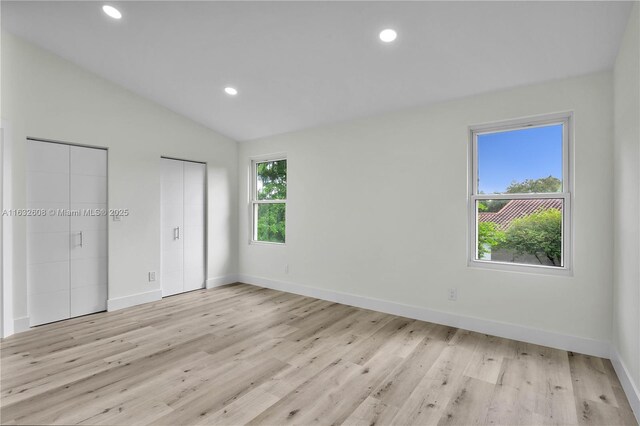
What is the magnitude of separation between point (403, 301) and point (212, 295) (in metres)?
2.74

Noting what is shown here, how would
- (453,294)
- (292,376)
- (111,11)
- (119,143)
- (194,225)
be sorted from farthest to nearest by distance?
1. (194,225)
2. (119,143)
3. (453,294)
4. (111,11)
5. (292,376)

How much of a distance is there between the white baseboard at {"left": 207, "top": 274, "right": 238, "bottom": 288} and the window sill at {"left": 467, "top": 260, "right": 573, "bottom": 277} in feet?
12.4

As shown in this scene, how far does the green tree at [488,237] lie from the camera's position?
3.27 meters

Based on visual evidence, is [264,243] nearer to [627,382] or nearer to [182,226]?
[182,226]

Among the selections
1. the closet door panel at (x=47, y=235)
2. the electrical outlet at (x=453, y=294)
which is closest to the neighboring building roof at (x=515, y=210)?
the electrical outlet at (x=453, y=294)

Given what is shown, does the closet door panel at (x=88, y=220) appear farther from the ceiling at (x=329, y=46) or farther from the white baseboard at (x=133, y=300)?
the ceiling at (x=329, y=46)

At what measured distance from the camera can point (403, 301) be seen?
377cm

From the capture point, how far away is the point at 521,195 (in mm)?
3105

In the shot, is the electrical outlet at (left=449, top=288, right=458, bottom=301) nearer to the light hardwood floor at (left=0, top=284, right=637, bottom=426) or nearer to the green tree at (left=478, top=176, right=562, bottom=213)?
the light hardwood floor at (left=0, top=284, right=637, bottom=426)

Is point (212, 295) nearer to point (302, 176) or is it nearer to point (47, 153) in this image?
point (302, 176)

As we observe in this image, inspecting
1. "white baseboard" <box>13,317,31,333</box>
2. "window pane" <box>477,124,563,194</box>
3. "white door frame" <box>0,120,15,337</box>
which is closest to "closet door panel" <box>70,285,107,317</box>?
"white baseboard" <box>13,317,31,333</box>

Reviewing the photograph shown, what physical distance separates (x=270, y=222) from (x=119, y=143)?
2.35 metres

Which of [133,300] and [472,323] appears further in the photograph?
[133,300]

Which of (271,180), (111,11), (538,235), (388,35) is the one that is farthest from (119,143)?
(538,235)
